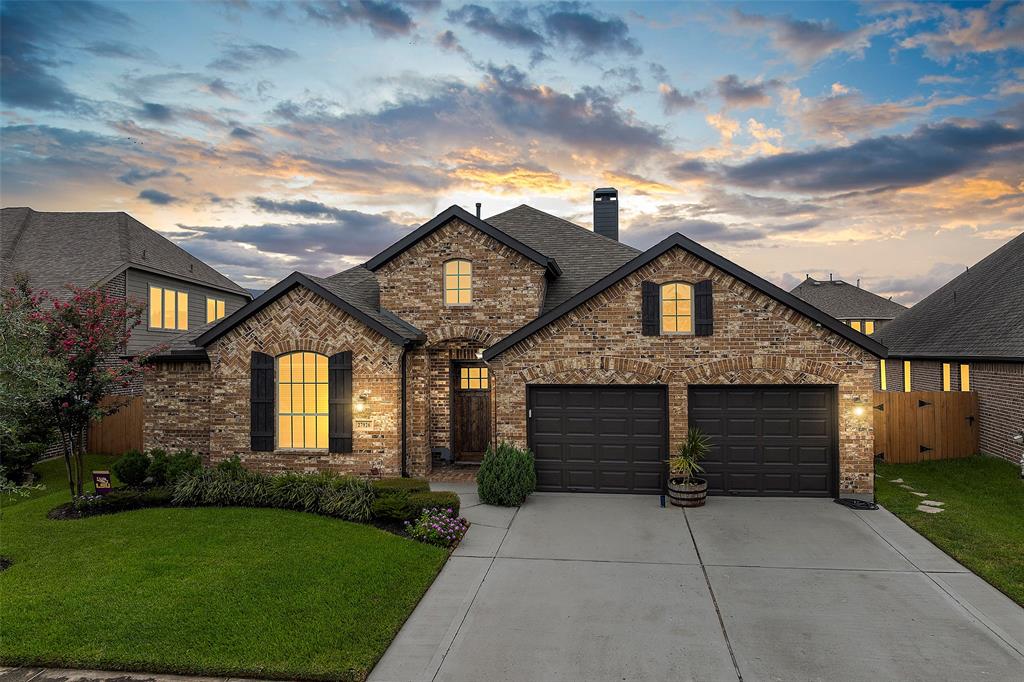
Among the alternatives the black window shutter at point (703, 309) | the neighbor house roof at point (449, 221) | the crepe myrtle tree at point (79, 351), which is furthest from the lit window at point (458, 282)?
the crepe myrtle tree at point (79, 351)

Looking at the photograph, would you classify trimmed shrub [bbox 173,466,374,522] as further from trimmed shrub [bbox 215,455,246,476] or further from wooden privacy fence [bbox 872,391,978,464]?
wooden privacy fence [bbox 872,391,978,464]

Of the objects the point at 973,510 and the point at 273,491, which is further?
the point at 273,491

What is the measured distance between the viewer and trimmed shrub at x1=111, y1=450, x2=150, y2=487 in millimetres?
12906

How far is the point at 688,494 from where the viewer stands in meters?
11.9

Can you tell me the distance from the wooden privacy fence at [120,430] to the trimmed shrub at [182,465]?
6.52 metres

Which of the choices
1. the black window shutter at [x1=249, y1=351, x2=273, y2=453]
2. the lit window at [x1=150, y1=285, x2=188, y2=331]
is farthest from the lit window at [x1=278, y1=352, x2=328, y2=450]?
the lit window at [x1=150, y1=285, x2=188, y2=331]

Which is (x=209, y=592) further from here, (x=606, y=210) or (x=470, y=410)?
(x=606, y=210)

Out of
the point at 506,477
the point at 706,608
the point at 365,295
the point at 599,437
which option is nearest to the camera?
the point at 706,608

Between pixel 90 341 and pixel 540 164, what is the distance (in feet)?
45.7

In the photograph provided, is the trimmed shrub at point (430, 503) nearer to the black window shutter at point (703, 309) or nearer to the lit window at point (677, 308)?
the lit window at point (677, 308)

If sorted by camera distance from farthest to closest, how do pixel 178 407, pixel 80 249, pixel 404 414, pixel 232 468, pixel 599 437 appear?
pixel 80 249 → pixel 178 407 → pixel 404 414 → pixel 599 437 → pixel 232 468

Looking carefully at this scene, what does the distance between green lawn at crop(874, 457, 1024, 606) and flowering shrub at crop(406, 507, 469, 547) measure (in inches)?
310

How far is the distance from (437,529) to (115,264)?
17.9 m

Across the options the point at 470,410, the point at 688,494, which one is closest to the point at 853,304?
the point at 470,410
